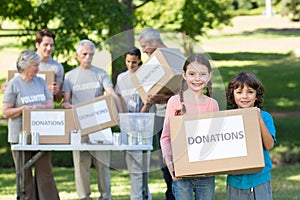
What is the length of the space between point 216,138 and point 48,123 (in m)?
3.17

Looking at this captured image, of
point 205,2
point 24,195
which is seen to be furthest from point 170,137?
point 205,2

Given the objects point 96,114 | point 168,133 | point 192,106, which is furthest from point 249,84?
point 96,114

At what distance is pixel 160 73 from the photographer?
23.2 feet

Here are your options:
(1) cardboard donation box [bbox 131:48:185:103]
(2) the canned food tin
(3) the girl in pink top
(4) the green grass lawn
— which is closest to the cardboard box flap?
(1) cardboard donation box [bbox 131:48:185:103]

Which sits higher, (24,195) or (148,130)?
(148,130)

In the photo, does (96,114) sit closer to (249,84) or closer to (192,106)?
(192,106)

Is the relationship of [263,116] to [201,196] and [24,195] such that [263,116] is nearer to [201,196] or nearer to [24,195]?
[201,196]

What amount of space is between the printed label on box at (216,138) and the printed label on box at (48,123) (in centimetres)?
300

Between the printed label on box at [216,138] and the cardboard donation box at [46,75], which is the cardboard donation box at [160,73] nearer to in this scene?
the printed label on box at [216,138]

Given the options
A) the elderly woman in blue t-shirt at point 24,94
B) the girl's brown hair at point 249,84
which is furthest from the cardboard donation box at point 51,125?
the girl's brown hair at point 249,84

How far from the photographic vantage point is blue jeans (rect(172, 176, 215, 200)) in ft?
19.3

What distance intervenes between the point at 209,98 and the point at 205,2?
13.6 meters

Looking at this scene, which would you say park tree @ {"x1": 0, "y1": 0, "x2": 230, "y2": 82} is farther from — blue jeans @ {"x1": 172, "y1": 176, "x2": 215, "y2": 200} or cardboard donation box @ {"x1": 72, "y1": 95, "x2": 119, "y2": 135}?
blue jeans @ {"x1": 172, "y1": 176, "x2": 215, "y2": 200}

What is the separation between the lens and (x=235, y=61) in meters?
38.4
